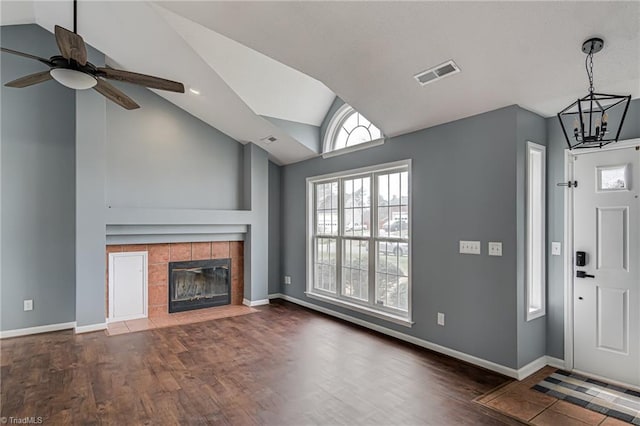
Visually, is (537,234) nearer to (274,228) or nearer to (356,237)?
(356,237)

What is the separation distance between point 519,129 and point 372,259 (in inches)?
91.8

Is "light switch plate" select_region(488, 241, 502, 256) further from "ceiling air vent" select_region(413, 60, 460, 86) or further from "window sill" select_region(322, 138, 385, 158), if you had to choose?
"window sill" select_region(322, 138, 385, 158)

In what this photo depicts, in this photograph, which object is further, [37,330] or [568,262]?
[37,330]

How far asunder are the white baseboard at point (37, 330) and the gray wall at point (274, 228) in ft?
10.2

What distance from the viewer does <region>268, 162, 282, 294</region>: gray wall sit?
6559 millimetres

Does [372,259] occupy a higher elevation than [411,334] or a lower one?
higher

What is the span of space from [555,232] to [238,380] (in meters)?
3.40

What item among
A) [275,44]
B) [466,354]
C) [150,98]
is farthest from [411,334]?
[150,98]

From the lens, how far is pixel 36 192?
14.7ft

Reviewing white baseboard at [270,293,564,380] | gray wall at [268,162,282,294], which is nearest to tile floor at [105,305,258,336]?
gray wall at [268,162,282,294]

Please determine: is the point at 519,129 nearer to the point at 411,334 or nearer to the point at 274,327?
the point at 411,334

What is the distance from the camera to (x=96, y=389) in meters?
2.97

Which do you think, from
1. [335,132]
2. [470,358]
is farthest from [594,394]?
[335,132]

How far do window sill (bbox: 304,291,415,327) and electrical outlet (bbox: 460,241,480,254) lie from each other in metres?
1.10
